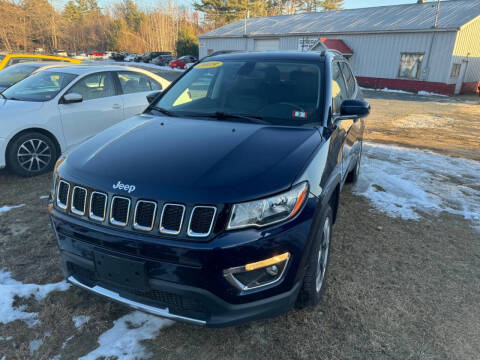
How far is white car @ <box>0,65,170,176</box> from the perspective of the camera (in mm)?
5000

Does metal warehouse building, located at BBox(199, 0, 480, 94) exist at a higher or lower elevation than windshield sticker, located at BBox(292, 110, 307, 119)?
higher

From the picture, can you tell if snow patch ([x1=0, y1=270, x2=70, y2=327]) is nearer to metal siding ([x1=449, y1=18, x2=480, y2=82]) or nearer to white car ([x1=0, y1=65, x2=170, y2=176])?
white car ([x1=0, y1=65, x2=170, y2=176])

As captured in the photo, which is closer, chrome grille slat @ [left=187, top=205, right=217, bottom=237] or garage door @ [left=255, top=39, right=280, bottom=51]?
chrome grille slat @ [left=187, top=205, right=217, bottom=237]

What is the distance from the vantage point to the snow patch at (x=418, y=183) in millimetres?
4461

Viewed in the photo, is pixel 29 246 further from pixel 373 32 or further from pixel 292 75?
pixel 373 32

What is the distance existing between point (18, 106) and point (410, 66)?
973 inches

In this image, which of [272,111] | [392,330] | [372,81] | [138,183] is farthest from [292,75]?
[372,81]

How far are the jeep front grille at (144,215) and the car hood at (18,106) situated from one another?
4.18 meters

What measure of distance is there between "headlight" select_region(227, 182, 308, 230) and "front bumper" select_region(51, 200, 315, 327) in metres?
0.05

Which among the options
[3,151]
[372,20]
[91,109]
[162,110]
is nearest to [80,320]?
[162,110]

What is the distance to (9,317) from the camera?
8.04ft

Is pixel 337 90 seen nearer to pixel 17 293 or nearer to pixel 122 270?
pixel 122 270

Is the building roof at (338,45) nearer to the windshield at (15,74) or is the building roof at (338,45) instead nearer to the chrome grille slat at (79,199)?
the windshield at (15,74)

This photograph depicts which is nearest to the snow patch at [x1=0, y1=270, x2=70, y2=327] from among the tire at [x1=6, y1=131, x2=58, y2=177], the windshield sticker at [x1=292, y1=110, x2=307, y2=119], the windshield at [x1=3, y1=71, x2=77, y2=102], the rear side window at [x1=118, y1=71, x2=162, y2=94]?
the windshield sticker at [x1=292, y1=110, x2=307, y2=119]
